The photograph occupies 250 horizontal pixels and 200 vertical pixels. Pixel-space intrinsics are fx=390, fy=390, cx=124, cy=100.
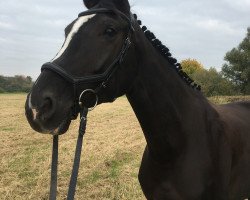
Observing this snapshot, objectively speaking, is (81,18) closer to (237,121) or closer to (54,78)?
(54,78)

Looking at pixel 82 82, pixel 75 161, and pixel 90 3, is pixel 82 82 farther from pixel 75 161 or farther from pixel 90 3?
pixel 90 3

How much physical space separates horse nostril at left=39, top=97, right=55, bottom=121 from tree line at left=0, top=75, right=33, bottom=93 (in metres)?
78.5

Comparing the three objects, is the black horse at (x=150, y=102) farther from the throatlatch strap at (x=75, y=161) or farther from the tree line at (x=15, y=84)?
the tree line at (x=15, y=84)

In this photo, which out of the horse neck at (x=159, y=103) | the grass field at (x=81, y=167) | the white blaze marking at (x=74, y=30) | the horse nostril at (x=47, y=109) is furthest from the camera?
the grass field at (x=81, y=167)

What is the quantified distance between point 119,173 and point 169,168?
5.38 meters

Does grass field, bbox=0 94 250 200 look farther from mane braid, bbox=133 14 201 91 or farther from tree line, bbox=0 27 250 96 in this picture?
tree line, bbox=0 27 250 96

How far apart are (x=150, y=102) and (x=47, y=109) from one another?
107 cm

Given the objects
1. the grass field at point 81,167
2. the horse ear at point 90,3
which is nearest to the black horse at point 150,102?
the horse ear at point 90,3

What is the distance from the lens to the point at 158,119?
351 cm

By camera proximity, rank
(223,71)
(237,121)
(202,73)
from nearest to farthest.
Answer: (237,121) < (202,73) < (223,71)

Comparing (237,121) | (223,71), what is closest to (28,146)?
(237,121)

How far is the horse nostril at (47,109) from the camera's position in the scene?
2.68 metres

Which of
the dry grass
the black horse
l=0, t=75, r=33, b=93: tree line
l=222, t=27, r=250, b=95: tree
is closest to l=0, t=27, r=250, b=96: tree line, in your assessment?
l=222, t=27, r=250, b=95: tree

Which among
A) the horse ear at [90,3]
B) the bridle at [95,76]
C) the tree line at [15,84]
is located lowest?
the tree line at [15,84]
